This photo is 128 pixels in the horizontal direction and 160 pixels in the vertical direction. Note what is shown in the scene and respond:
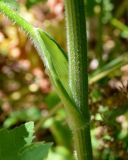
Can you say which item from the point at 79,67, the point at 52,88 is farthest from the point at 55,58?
the point at 52,88

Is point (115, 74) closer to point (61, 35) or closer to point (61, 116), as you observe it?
point (61, 116)

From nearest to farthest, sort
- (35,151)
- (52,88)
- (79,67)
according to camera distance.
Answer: (35,151) < (79,67) < (52,88)

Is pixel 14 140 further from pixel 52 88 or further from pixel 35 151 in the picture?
pixel 52 88

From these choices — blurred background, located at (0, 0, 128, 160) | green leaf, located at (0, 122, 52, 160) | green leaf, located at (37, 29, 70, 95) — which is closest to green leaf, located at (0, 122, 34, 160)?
green leaf, located at (0, 122, 52, 160)

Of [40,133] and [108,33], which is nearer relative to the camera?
[40,133]

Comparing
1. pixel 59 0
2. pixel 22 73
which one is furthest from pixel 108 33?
pixel 22 73
